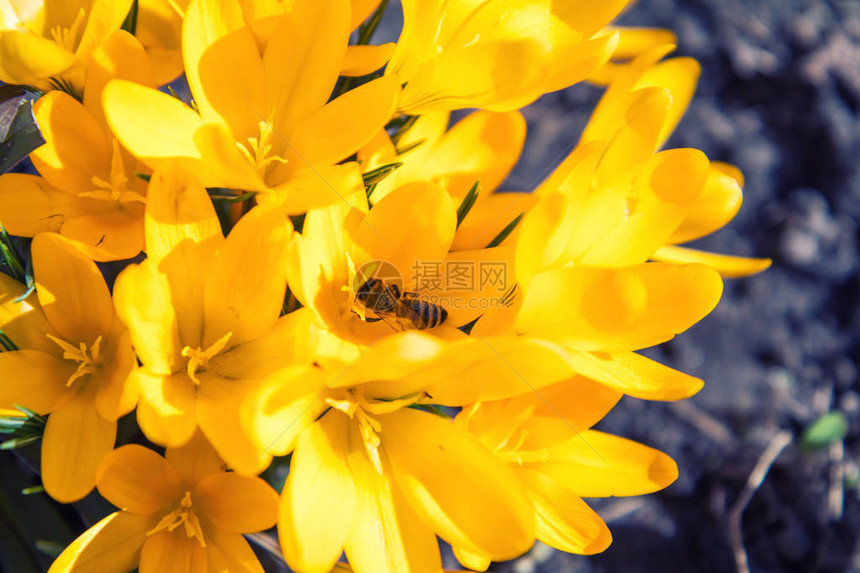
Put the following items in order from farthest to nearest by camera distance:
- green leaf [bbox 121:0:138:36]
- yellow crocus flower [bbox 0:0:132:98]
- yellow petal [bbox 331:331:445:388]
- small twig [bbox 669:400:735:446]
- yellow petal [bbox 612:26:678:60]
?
small twig [bbox 669:400:735:446] < yellow petal [bbox 612:26:678:60] < green leaf [bbox 121:0:138:36] < yellow crocus flower [bbox 0:0:132:98] < yellow petal [bbox 331:331:445:388]

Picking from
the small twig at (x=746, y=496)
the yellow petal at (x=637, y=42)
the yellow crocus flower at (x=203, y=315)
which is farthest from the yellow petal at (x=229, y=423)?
the small twig at (x=746, y=496)

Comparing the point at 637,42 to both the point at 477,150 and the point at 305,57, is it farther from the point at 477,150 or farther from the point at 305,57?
the point at 305,57

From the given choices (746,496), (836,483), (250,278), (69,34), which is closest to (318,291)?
(250,278)

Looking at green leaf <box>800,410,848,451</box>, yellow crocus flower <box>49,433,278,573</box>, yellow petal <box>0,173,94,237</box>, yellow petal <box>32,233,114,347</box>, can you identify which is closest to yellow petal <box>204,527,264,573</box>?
yellow crocus flower <box>49,433,278,573</box>

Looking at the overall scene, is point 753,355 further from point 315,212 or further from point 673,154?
point 315,212

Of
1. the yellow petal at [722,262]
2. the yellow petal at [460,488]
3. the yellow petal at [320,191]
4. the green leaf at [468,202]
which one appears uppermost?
the yellow petal at [320,191]

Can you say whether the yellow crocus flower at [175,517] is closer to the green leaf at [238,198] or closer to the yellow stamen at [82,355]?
the yellow stamen at [82,355]

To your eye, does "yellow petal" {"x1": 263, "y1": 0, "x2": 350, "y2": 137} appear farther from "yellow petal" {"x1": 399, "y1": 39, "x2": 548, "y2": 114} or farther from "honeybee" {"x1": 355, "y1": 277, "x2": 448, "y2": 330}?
"honeybee" {"x1": 355, "y1": 277, "x2": 448, "y2": 330}
